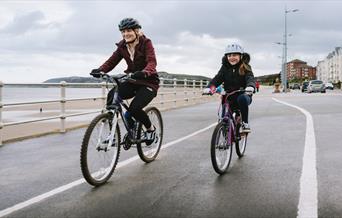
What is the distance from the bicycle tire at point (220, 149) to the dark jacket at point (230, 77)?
739 millimetres

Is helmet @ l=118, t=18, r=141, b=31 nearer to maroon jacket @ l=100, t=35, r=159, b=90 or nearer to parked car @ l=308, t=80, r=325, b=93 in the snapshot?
maroon jacket @ l=100, t=35, r=159, b=90

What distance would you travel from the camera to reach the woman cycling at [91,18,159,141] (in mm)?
5887

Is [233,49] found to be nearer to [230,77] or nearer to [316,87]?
[230,77]

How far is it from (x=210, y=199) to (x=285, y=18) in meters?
66.5

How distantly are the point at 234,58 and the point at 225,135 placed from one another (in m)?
1.13

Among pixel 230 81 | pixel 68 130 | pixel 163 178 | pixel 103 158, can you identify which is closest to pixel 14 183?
pixel 103 158

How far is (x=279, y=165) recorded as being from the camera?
634 cm

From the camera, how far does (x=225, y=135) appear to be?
599 centimetres

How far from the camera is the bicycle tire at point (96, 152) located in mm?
4980

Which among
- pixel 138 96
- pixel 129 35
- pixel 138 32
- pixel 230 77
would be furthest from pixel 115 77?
pixel 230 77

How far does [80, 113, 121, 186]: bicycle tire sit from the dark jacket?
1725 millimetres

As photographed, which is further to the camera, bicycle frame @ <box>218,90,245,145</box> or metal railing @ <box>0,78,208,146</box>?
metal railing @ <box>0,78,208,146</box>

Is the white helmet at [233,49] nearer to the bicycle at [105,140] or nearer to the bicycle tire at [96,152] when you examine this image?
the bicycle at [105,140]

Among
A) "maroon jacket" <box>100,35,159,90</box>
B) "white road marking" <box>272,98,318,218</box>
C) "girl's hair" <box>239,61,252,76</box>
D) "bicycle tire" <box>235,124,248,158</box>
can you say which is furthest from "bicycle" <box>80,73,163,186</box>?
"white road marking" <box>272,98,318,218</box>
